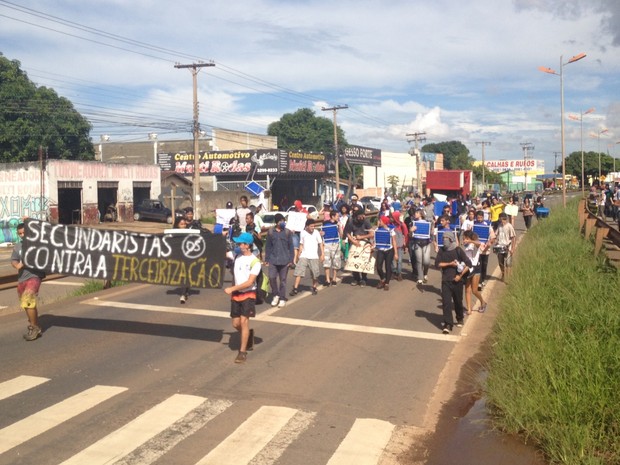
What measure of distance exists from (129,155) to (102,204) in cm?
2781

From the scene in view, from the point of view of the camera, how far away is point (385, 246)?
52.3 feet

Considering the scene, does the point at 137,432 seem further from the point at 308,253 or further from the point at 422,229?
the point at 422,229

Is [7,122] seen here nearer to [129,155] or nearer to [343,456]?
[129,155]

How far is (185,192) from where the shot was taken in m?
51.5

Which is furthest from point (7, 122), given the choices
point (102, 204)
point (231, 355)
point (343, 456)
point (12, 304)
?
point (343, 456)

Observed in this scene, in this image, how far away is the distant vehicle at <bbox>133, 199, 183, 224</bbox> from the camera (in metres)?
46.5

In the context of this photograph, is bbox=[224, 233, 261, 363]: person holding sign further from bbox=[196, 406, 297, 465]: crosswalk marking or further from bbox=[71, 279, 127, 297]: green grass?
bbox=[71, 279, 127, 297]: green grass

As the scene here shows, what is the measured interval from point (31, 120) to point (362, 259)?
159 ft

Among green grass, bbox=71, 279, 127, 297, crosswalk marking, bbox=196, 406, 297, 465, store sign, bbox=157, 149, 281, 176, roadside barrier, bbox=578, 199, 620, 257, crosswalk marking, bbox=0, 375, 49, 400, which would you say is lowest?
crosswalk marking, bbox=196, 406, 297, 465

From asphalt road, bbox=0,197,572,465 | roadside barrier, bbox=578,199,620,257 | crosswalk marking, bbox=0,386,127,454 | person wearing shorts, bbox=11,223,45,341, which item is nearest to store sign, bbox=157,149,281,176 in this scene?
roadside barrier, bbox=578,199,620,257

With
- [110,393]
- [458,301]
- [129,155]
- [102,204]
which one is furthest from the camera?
[129,155]

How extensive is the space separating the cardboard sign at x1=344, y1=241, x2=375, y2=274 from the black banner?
6.28 metres

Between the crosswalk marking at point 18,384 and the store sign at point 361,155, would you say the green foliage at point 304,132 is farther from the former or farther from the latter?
the crosswalk marking at point 18,384

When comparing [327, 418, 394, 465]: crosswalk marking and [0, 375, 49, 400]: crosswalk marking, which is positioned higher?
[0, 375, 49, 400]: crosswalk marking
